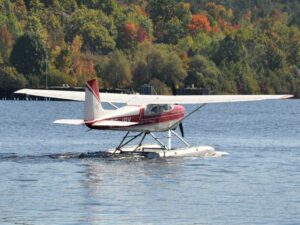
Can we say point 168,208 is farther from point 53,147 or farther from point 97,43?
point 97,43

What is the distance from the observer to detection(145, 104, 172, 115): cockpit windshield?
136 feet

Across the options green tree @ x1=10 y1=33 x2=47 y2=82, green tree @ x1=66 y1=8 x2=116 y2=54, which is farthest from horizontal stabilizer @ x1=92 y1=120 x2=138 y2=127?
green tree @ x1=66 y1=8 x2=116 y2=54

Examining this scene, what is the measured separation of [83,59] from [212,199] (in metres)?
113

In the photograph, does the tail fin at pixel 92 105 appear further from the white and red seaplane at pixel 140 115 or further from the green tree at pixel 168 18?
the green tree at pixel 168 18

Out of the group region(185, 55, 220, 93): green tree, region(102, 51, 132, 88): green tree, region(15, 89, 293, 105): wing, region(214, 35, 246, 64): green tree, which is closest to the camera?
region(15, 89, 293, 105): wing

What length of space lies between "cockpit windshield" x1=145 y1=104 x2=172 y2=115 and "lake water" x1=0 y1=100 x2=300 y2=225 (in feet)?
5.66

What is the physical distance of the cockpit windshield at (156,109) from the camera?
4153 cm

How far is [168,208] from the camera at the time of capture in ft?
97.6

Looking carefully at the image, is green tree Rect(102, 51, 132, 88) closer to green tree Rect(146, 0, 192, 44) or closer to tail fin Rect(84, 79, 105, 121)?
green tree Rect(146, 0, 192, 44)

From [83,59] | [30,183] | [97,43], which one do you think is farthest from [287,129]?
[97,43]

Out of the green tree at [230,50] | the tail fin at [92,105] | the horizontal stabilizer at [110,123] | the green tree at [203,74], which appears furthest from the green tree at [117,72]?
the horizontal stabilizer at [110,123]

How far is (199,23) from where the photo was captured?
596ft

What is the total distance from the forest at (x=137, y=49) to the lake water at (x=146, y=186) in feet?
270

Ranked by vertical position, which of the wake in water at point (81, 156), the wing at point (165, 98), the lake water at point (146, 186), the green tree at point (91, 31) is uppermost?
the green tree at point (91, 31)
